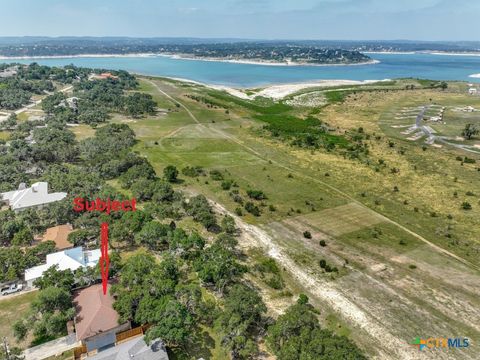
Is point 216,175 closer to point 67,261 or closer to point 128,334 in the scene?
point 67,261

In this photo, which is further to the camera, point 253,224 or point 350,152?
point 350,152

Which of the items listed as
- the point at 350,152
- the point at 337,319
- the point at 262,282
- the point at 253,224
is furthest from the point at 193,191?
the point at 350,152

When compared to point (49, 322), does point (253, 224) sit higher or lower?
lower

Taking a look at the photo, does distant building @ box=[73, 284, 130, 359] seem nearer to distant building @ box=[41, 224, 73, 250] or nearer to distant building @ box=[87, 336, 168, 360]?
distant building @ box=[87, 336, 168, 360]

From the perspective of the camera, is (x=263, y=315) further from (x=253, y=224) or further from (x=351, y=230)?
(x=351, y=230)

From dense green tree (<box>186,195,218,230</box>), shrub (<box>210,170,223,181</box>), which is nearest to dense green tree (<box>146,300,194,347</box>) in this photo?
dense green tree (<box>186,195,218,230</box>)

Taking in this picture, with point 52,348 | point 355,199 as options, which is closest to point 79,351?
point 52,348
